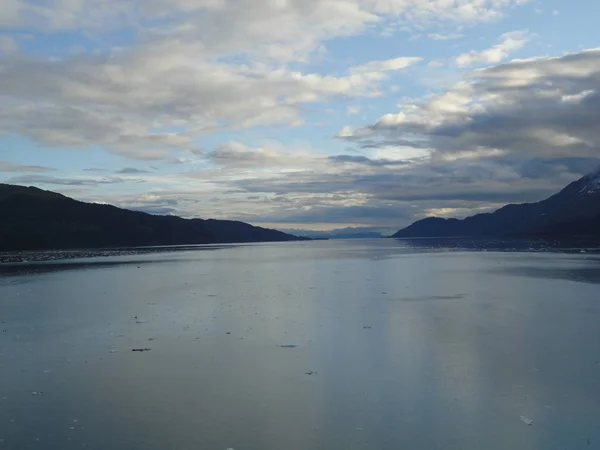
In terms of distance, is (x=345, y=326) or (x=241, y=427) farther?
(x=345, y=326)

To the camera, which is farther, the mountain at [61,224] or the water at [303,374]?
the mountain at [61,224]

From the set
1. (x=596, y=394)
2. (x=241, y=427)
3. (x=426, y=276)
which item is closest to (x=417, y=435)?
(x=241, y=427)

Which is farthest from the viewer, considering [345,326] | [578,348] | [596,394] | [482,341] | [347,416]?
[345,326]

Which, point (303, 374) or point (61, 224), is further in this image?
point (61, 224)

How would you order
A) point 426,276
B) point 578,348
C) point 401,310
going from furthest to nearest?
1. point 426,276
2. point 401,310
3. point 578,348

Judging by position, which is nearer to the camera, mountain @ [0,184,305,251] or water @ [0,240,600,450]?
water @ [0,240,600,450]

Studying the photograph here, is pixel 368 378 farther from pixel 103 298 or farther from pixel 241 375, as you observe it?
pixel 103 298

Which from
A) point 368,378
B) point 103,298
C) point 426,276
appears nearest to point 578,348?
point 368,378
